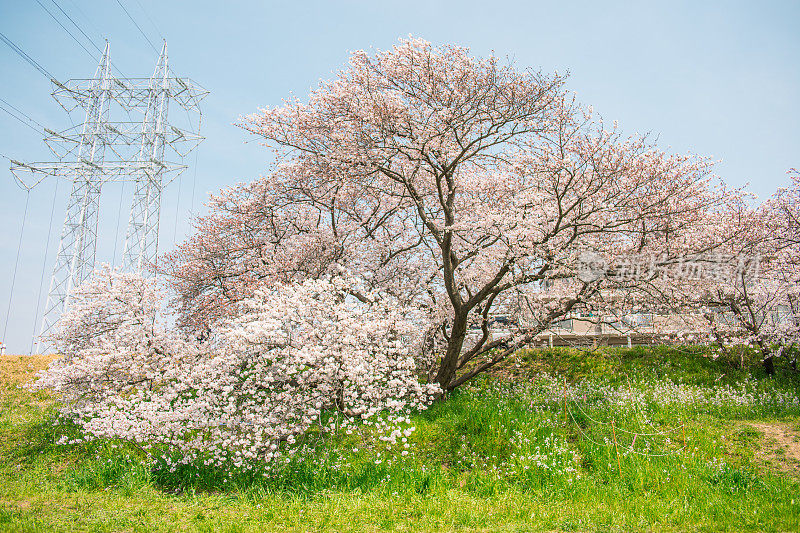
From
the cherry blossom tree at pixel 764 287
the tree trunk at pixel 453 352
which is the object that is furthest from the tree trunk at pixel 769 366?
the tree trunk at pixel 453 352

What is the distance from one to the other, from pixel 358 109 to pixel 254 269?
5.96 metres

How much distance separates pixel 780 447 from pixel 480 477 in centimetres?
599

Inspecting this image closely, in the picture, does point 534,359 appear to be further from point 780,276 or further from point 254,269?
point 254,269

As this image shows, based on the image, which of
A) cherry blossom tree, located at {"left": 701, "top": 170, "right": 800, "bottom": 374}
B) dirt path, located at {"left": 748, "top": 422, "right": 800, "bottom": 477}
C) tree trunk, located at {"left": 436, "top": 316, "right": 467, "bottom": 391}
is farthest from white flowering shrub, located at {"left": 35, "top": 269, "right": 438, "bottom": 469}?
cherry blossom tree, located at {"left": 701, "top": 170, "right": 800, "bottom": 374}

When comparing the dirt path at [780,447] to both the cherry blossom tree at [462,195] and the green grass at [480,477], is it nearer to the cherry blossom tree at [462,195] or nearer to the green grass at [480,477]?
the green grass at [480,477]

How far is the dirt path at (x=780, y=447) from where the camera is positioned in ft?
27.1

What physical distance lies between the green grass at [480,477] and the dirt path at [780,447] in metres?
0.16

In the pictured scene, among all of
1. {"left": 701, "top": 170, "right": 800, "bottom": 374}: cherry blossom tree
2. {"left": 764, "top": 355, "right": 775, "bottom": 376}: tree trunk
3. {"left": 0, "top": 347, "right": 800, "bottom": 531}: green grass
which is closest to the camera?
{"left": 0, "top": 347, "right": 800, "bottom": 531}: green grass

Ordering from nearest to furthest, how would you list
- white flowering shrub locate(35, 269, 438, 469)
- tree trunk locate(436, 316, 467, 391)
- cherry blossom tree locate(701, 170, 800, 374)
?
white flowering shrub locate(35, 269, 438, 469), tree trunk locate(436, 316, 467, 391), cherry blossom tree locate(701, 170, 800, 374)

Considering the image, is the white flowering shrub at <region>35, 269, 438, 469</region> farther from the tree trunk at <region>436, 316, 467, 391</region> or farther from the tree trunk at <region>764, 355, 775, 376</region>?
the tree trunk at <region>764, 355, 775, 376</region>

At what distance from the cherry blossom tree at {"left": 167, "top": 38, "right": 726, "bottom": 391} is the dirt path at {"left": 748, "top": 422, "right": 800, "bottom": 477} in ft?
13.2

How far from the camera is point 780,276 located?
13.4 metres

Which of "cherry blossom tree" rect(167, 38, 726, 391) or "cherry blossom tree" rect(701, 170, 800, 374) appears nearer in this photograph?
"cherry blossom tree" rect(167, 38, 726, 391)

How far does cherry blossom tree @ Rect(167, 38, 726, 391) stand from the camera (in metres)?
9.63
